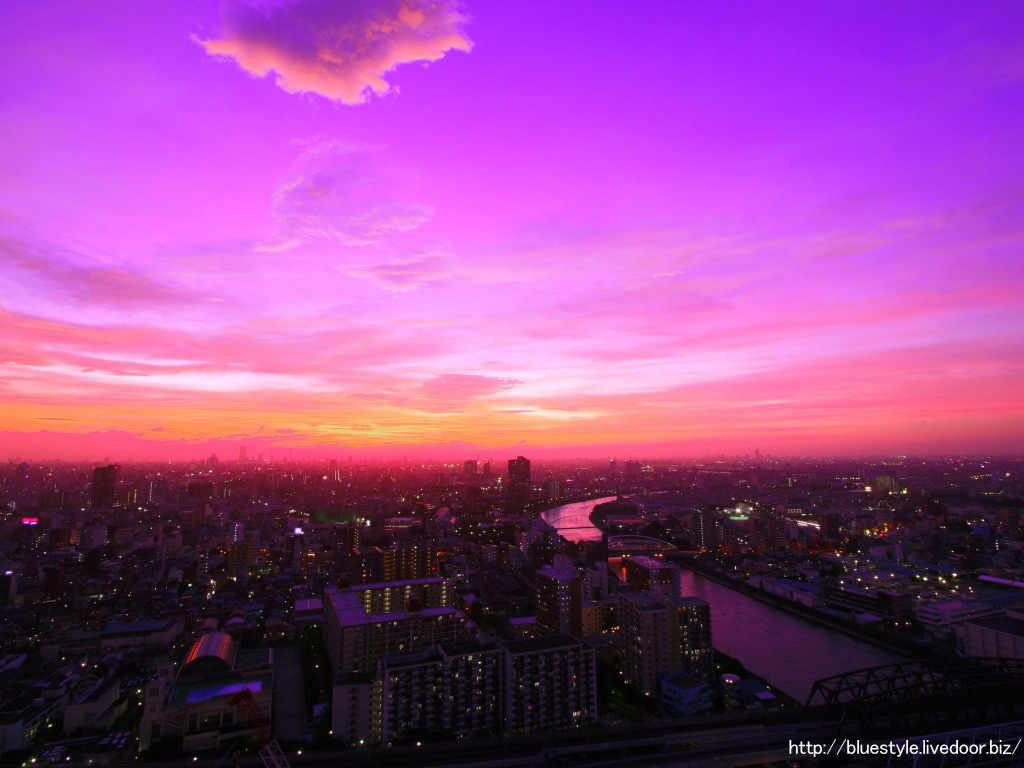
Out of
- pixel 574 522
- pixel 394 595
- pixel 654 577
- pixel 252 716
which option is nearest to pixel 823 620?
pixel 654 577

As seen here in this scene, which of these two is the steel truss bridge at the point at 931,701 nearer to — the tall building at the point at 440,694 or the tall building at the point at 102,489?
the tall building at the point at 440,694

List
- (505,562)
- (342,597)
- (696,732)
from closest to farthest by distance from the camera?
(696,732) → (342,597) → (505,562)

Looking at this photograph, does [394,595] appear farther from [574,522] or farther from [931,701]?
[574,522]

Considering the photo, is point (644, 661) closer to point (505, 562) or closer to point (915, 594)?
point (915, 594)

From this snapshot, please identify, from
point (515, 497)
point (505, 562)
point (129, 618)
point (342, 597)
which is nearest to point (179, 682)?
point (342, 597)

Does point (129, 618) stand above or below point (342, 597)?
below

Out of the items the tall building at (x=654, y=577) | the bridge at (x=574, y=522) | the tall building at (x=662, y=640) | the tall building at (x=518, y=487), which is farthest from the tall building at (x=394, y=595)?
the tall building at (x=518, y=487)
